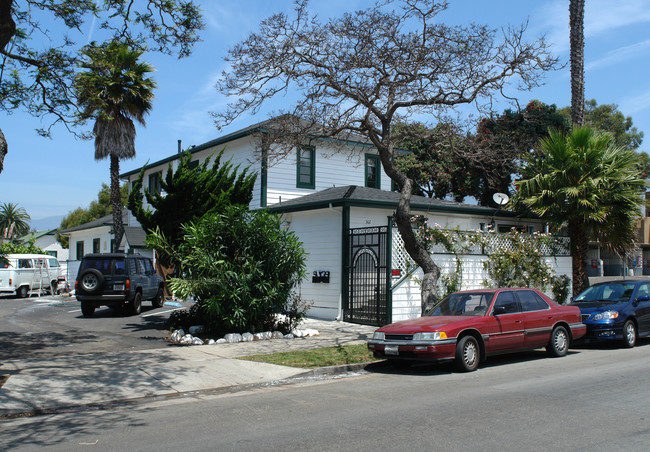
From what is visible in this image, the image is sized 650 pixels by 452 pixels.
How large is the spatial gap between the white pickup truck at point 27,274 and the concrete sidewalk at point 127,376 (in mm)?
18704

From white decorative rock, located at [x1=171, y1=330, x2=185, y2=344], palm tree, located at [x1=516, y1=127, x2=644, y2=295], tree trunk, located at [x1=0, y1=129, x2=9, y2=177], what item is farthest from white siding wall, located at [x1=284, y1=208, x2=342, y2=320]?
tree trunk, located at [x1=0, y1=129, x2=9, y2=177]

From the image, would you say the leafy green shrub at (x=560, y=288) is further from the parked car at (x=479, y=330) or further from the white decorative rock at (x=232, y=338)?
the white decorative rock at (x=232, y=338)

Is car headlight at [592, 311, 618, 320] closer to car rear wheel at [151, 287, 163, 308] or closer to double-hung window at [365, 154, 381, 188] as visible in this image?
double-hung window at [365, 154, 381, 188]

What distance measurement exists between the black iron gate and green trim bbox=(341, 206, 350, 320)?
0.06m

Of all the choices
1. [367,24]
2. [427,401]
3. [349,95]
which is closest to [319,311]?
[349,95]

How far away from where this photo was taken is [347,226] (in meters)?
16.8

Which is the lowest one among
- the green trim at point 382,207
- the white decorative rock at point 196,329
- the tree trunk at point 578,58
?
the white decorative rock at point 196,329

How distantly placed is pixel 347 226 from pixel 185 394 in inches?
357

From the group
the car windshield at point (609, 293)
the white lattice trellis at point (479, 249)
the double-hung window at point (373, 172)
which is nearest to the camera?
the car windshield at point (609, 293)

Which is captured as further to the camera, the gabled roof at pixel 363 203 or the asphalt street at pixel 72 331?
the gabled roof at pixel 363 203

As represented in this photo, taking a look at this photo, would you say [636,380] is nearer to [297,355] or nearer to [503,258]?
[297,355]

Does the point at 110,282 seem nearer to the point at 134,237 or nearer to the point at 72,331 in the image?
the point at 72,331

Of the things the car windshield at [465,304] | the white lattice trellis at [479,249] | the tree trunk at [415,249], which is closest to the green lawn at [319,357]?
the car windshield at [465,304]

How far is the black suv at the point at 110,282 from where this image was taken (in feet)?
60.3
